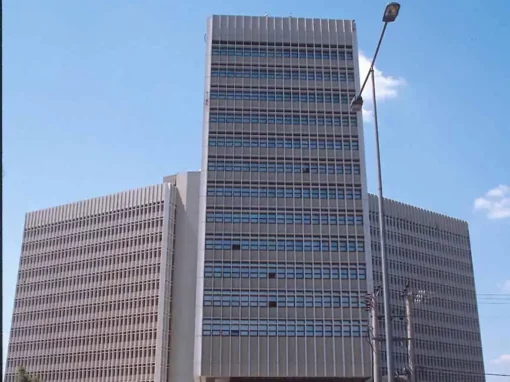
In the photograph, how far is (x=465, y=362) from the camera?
142m

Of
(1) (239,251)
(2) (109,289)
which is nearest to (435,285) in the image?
(1) (239,251)

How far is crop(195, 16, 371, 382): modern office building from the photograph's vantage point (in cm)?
8738

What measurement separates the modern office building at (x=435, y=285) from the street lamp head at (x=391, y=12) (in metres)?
103

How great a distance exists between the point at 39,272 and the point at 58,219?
10428 millimetres

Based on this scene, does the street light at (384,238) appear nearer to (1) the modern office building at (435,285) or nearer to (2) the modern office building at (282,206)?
(2) the modern office building at (282,206)

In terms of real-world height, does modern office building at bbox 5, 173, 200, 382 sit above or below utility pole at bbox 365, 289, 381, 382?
above

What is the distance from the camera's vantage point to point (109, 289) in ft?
390

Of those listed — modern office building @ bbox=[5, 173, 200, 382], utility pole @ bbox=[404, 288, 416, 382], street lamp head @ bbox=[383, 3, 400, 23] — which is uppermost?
modern office building @ bbox=[5, 173, 200, 382]

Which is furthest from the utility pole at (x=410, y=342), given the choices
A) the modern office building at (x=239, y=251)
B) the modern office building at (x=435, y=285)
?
the modern office building at (x=435, y=285)

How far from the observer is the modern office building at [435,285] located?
5192 inches

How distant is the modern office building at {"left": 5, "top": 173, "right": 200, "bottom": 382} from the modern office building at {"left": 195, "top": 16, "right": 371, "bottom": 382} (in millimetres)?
23148

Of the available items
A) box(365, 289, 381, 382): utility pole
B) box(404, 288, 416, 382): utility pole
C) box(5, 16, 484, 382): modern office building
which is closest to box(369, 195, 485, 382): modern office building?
box(5, 16, 484, 382): modern office building

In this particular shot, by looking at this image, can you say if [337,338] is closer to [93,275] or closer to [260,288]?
[260,288]

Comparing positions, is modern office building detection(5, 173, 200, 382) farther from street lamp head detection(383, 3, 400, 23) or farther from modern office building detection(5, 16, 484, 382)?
street lamp head detection(383, 3, 400, 23)
